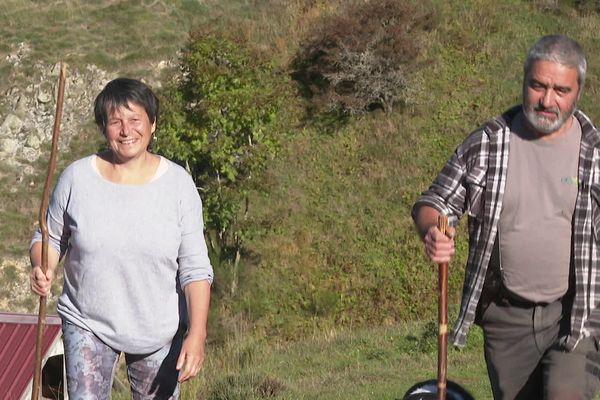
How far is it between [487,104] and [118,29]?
31.5 feet

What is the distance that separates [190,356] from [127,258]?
449mm

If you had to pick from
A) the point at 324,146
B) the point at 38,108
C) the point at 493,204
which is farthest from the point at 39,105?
the point at 493,204

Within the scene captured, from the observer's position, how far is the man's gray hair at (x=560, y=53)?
377 cm

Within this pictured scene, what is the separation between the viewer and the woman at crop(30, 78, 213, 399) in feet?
13.1

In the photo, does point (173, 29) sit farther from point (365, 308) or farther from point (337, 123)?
point (365, 308)

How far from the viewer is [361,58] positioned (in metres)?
25.0

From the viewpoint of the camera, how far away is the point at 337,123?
24.3 metres

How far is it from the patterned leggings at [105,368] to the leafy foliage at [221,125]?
1497 centimetres

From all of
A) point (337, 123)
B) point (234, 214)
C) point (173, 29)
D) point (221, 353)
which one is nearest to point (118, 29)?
point (173, 29)

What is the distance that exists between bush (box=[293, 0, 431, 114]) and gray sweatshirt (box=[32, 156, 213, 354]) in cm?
2030

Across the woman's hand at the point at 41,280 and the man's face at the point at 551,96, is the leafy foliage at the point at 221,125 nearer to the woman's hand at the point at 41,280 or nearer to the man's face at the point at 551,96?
the woman's hand at the point at 41,280

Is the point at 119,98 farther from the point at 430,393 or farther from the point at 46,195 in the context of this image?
the point at 430,393

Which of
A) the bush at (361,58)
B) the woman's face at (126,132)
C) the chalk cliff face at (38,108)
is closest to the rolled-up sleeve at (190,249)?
the woman's face at (126,132)

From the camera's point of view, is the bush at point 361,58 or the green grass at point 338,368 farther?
the bush at point 361,58
